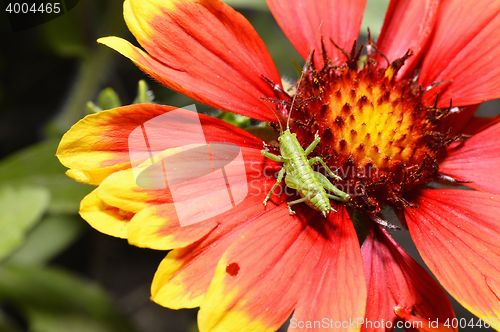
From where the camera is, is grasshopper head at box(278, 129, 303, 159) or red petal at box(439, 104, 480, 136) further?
red petal at box(439, 104, 480, 136)

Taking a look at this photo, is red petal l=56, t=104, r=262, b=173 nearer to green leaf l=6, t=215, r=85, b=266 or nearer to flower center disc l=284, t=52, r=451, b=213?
flower center disc l=284, t=52, r=451, b=213


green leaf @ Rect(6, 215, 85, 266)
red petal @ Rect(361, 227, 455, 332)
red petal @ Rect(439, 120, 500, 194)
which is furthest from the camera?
green leaf @ Rect(6, 215, 85, 266)

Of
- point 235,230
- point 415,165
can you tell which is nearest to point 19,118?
point 235,230

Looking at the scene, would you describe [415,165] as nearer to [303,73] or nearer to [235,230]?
[303,73]

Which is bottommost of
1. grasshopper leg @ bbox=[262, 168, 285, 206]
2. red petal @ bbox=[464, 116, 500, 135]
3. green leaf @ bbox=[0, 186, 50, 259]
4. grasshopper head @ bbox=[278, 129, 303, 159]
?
green leaf @ bbox=[0, 186, 50, 259]

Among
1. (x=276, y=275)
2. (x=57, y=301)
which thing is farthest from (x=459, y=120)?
(x=57, y=301)

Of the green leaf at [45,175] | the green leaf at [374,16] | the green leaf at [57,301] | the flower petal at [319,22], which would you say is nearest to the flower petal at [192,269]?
the flower petal at [319,22]

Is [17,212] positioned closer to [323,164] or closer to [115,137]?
[115,137]

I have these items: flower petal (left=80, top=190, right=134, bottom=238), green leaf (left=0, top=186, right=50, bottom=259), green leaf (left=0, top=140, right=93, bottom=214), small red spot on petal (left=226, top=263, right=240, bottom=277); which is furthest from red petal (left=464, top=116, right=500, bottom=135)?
green leaf (left=0, top=186, right=50, bottom=259)

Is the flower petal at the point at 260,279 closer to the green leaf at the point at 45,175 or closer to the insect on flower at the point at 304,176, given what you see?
the insect on flower at the point at 304,176
